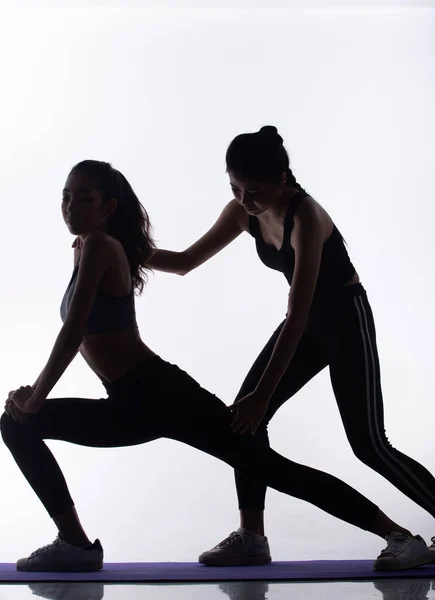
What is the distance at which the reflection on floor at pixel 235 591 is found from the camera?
1.48 meters

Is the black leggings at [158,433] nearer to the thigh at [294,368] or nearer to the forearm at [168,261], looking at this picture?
the thigh at [294,368]

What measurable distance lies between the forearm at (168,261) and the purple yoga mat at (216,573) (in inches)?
29.2

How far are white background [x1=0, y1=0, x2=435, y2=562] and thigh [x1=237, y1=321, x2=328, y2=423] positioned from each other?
4.84 ft

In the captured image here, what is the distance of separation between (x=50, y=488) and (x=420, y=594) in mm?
800

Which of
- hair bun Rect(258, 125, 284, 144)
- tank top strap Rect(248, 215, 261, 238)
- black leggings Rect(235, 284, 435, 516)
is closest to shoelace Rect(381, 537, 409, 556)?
black leggings Rect(235, 284, 435, 516)

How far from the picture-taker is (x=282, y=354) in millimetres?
1777

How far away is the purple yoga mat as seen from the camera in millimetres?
1697

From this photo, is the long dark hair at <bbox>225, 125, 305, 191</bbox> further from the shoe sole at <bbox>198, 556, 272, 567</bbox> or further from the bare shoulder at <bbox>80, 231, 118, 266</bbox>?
the shoe sole at <bbox>198, 556, 272, 567</bbox>

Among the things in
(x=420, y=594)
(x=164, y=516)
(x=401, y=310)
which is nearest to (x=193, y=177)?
(x=401, y=310)

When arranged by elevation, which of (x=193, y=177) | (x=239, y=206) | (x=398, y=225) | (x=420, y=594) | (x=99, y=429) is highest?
(x=193, y=177)

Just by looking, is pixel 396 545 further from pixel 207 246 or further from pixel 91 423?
pixel 207 246

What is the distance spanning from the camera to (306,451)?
11.1ft

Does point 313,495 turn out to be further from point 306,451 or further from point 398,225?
A: point 398,225

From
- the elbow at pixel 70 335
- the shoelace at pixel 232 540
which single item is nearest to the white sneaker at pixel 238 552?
the shoelace at pixel 232 540
